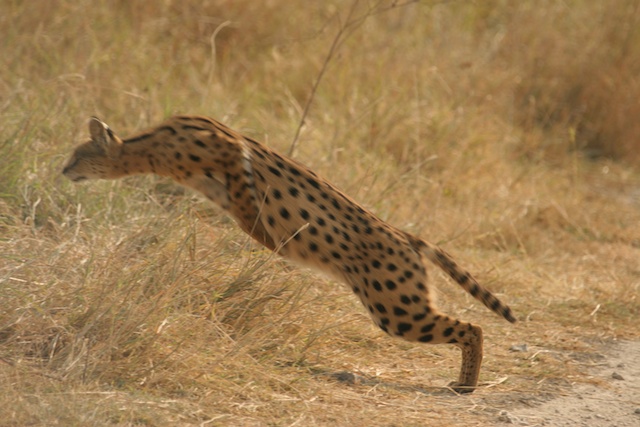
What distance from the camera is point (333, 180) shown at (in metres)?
7.41

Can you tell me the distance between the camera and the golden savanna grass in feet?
15.6

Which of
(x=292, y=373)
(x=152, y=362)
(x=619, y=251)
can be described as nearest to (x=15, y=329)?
(x=152, y=362)

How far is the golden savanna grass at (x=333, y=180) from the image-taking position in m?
4.74

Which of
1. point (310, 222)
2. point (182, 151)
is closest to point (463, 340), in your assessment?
point (310, 222)

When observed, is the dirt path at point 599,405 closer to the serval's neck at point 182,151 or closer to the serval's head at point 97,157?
the serval's neck at point 182,151

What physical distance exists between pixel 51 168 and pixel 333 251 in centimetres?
216

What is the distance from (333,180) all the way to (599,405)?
2.79 m

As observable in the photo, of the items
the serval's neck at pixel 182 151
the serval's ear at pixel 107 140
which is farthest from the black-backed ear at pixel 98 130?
the serval's neck at pixel 182 151

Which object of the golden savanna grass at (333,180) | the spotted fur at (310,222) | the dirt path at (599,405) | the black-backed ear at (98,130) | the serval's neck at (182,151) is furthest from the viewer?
the black-backed ear at (98,130)

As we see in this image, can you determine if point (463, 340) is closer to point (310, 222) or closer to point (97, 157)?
point (310, 222)

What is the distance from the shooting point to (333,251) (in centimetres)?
532

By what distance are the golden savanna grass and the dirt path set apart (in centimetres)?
12

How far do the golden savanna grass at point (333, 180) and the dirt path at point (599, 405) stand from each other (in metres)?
0.12

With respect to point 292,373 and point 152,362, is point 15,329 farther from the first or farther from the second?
point 292,373
